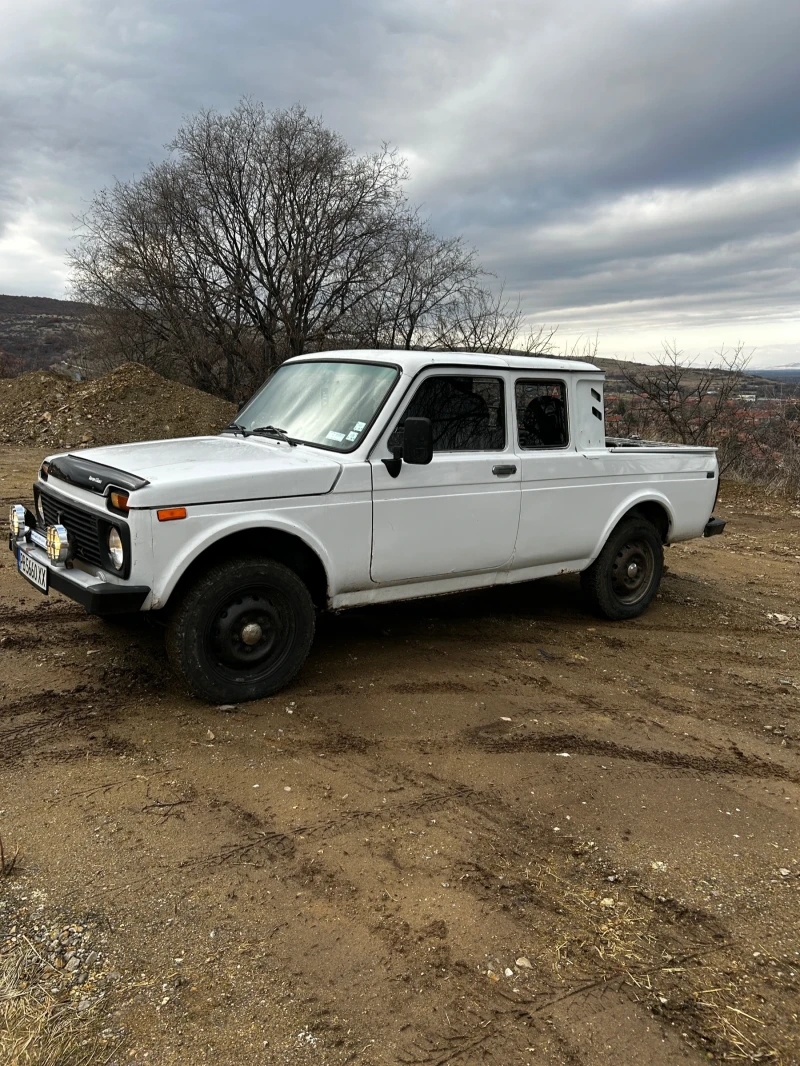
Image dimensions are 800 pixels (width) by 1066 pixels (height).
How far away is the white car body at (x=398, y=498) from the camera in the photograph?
370 centimetres

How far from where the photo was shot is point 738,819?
3.28 meters

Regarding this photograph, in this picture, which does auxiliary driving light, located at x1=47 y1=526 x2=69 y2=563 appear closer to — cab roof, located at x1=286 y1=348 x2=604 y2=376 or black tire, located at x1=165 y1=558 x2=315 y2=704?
black tire, located at x1=165 y1=558 x2=315 y2=704

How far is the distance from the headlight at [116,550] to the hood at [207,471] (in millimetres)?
216

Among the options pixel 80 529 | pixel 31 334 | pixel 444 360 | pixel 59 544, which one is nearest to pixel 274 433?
pixel 444 360

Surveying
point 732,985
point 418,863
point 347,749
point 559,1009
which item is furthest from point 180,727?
point 732,985

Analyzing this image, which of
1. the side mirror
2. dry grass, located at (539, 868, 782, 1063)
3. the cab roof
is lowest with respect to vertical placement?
dry grass, located at (539, 868, 782, 1063)

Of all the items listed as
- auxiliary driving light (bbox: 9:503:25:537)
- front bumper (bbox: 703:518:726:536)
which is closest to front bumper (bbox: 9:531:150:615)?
auxiliary driving light (bbox: 9:503:25:537)

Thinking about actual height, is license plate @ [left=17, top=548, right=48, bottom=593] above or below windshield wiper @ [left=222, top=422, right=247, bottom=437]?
below

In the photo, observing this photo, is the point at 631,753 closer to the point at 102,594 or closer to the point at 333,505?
the point at 333,505

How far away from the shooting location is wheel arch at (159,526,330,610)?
3818 mm

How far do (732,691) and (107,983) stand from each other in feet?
13.1

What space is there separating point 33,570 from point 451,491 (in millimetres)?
2511

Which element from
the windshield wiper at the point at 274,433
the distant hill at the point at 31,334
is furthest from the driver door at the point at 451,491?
the distant hill at the point at 31,334

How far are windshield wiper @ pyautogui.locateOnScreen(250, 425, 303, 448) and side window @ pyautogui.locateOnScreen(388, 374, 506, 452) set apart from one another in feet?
2.08
